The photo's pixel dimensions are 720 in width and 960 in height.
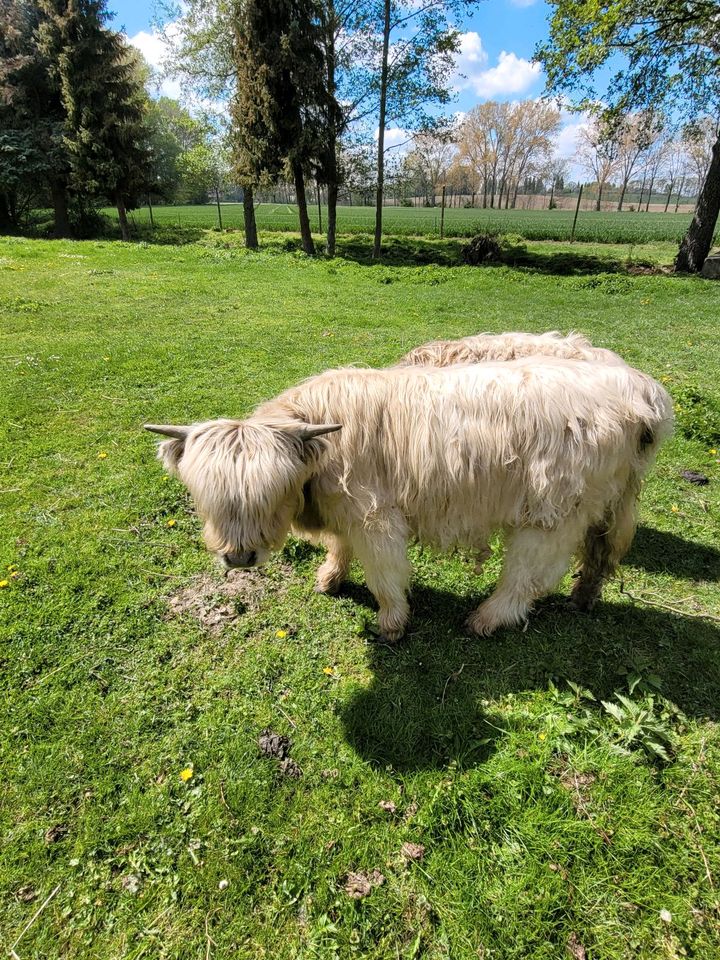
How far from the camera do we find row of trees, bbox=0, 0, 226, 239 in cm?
2419

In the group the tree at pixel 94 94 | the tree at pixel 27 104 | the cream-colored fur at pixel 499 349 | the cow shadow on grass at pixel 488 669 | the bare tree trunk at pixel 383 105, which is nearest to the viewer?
the cow shadow on grass at pixel 488 669

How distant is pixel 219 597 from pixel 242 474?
Result: 5.80 ft

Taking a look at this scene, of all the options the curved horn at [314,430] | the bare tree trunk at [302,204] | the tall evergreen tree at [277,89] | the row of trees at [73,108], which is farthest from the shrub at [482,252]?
the curved horn at [314,430]

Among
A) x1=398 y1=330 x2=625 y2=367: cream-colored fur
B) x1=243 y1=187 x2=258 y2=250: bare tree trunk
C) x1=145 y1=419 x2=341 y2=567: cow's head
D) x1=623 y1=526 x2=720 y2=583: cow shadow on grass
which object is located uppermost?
x1=243 y1=187 x2=258 y2=250: bare tree trunk

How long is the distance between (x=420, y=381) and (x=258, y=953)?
3.05m

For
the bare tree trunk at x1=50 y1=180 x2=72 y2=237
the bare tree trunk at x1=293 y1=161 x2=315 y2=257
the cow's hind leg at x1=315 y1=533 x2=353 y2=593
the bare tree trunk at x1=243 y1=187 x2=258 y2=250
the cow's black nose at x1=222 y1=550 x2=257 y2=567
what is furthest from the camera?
the bare tree trunk at x1=50 y1=180 x2=72 y2=237

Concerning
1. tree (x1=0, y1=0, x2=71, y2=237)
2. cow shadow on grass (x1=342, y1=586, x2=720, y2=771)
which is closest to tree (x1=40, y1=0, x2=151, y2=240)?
tree (x1=0, y1=0, x2=71, y2=237)

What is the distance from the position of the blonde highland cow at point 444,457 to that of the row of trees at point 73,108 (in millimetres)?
25558

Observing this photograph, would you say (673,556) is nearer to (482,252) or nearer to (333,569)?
(333,569)

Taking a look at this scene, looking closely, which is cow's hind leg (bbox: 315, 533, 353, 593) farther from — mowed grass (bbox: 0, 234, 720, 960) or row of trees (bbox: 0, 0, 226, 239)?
row of trees (bbox: 0, 0, 226, 239)

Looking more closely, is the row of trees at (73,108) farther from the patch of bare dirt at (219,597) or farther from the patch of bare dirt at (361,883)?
the patch of bare dirt at (361,883)

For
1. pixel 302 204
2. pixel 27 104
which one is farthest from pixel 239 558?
pixel 27 104

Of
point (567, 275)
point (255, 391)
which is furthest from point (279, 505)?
point (567, 275)

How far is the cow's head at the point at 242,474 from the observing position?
2662 mm
